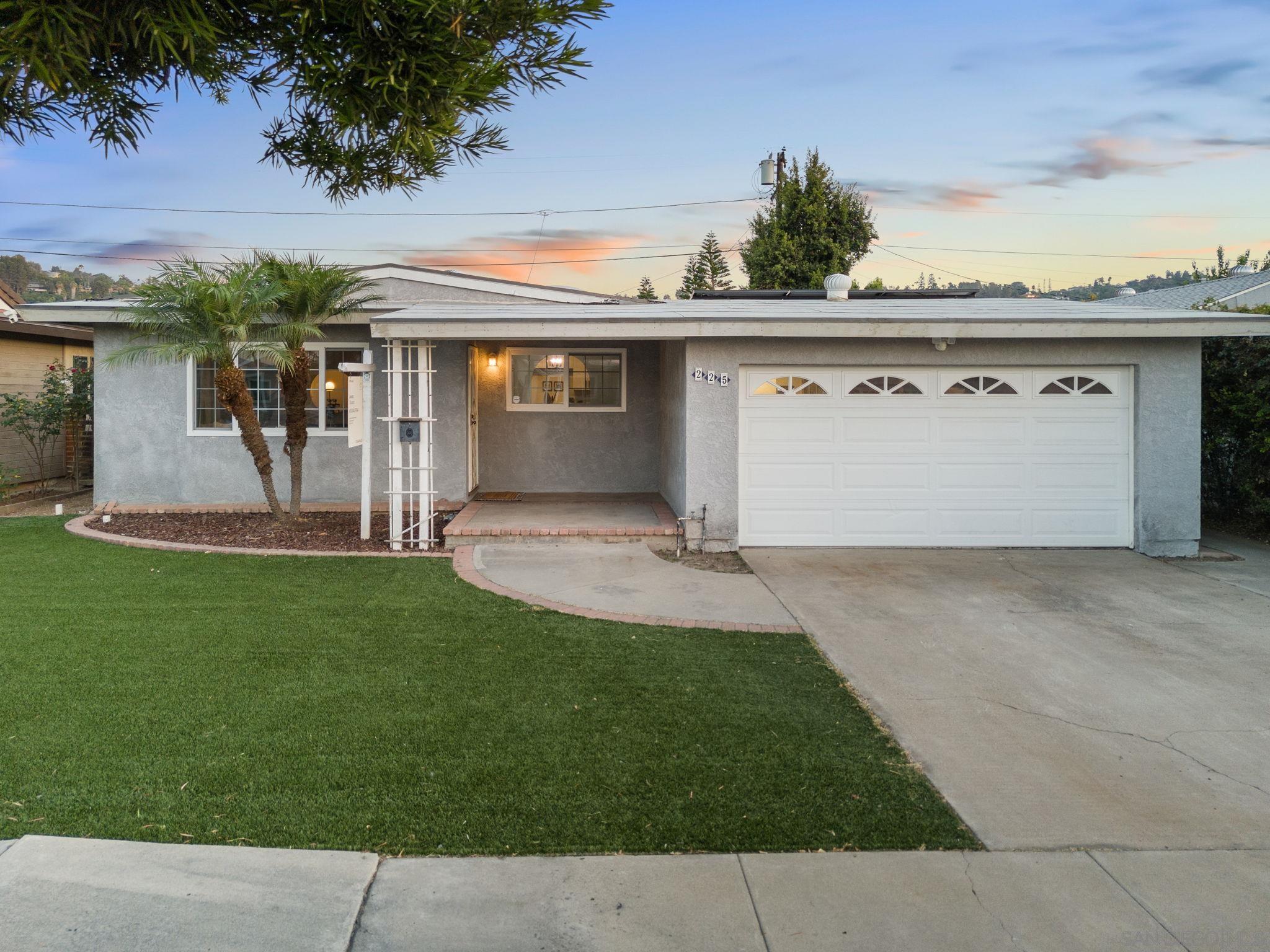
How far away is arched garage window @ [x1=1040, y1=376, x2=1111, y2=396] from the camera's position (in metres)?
9.59

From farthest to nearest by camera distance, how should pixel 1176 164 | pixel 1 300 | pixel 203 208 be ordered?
A: pixel 203 208, pixel 1 300, pixel 1176 164

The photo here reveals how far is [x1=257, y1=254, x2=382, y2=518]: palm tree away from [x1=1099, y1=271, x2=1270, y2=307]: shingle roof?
14.9 m

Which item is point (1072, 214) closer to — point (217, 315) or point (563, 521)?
point (563, 521)

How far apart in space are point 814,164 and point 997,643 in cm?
2162

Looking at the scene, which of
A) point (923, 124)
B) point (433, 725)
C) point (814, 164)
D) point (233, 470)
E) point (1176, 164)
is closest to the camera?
point (433, 725)

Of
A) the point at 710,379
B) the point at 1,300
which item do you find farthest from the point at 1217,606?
the point at 1,300

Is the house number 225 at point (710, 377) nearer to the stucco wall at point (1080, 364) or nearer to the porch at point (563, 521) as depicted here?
the stucco wall at point (1080, 364)

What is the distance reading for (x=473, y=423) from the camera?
12.7 metres

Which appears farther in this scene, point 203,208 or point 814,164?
point 203,208

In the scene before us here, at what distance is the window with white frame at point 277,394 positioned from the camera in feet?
38.6

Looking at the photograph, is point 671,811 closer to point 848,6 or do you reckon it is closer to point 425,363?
point 425,363

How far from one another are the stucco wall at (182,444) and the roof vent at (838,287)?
5.17 metres

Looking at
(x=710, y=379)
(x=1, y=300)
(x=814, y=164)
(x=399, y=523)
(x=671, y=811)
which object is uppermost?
(x=814, y=164)

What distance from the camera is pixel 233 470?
38.7 ft
